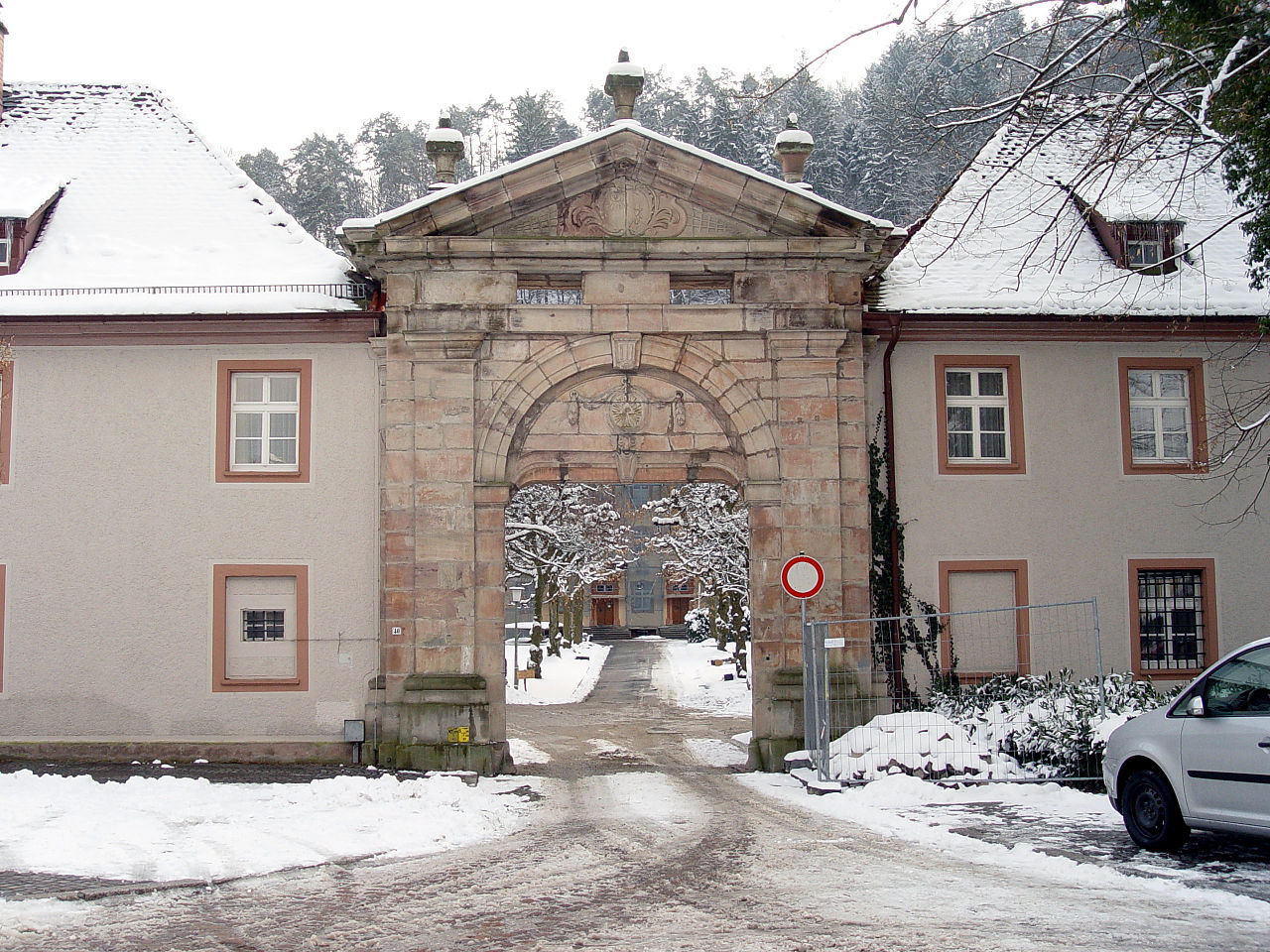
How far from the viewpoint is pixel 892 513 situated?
57.3 ft

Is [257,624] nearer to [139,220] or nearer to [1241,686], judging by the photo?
[139,220]

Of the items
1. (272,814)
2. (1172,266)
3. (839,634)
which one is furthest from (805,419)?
(272,814)

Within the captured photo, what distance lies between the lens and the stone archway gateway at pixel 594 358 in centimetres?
1661

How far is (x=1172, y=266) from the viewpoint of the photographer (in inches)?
739

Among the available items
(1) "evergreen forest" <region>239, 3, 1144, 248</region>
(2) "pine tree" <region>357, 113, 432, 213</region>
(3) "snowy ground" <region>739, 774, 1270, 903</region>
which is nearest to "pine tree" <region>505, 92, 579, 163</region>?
(1) "evergreen forest" <region>239, 3, 1144, 248</region>

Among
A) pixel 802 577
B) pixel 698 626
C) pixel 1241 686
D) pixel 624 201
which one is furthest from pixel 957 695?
pixel 698 626

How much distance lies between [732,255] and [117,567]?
921 cm

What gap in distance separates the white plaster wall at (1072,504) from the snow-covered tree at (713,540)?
1680 cm

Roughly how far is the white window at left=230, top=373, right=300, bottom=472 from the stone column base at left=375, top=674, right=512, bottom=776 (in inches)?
143

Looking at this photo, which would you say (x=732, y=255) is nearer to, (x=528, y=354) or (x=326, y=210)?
(x=528, y=354)

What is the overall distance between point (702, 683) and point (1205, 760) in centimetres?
3020

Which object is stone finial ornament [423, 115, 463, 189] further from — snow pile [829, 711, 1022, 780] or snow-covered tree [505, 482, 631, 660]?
snow-covered tree [505, 482, 631, 660]

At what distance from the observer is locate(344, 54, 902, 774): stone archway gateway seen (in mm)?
16609

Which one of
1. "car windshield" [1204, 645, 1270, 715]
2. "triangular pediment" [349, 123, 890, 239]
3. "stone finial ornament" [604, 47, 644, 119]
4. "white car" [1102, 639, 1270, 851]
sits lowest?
"white car" [1102, 639, 1270, 851]
